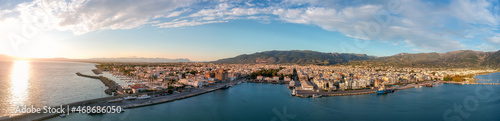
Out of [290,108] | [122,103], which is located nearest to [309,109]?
[290,108]

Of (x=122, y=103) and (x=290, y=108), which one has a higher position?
(x=122, y=103)

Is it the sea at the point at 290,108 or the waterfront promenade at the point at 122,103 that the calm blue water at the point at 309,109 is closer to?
the sea at the point at 290,108

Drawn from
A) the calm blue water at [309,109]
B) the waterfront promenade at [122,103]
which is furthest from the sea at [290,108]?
the waterfront promenade at [122,103]

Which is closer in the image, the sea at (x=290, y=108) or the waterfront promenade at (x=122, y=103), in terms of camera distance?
the waterfront promenade at (x=122, y=103)

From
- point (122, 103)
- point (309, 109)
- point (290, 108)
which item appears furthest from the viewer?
point (290, 108)

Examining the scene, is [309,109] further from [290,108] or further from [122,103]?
[122,103]

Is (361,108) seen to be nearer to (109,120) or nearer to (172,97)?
(172,97)

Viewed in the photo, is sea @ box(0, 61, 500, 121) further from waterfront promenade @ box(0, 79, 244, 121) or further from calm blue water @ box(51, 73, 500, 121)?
waterfront promenade @ box(0, 79, 244, 121)

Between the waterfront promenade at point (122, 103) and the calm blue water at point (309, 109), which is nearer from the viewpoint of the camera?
the waterfront promenade at point (122, 103)

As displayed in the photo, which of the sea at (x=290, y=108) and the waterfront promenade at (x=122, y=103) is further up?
the waterfront promenade at (x=122, y=103)

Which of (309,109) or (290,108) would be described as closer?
(309,109)

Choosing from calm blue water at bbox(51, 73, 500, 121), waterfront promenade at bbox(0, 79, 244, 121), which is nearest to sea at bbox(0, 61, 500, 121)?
calm blue water at bbox(51, 73, 500, 121)
